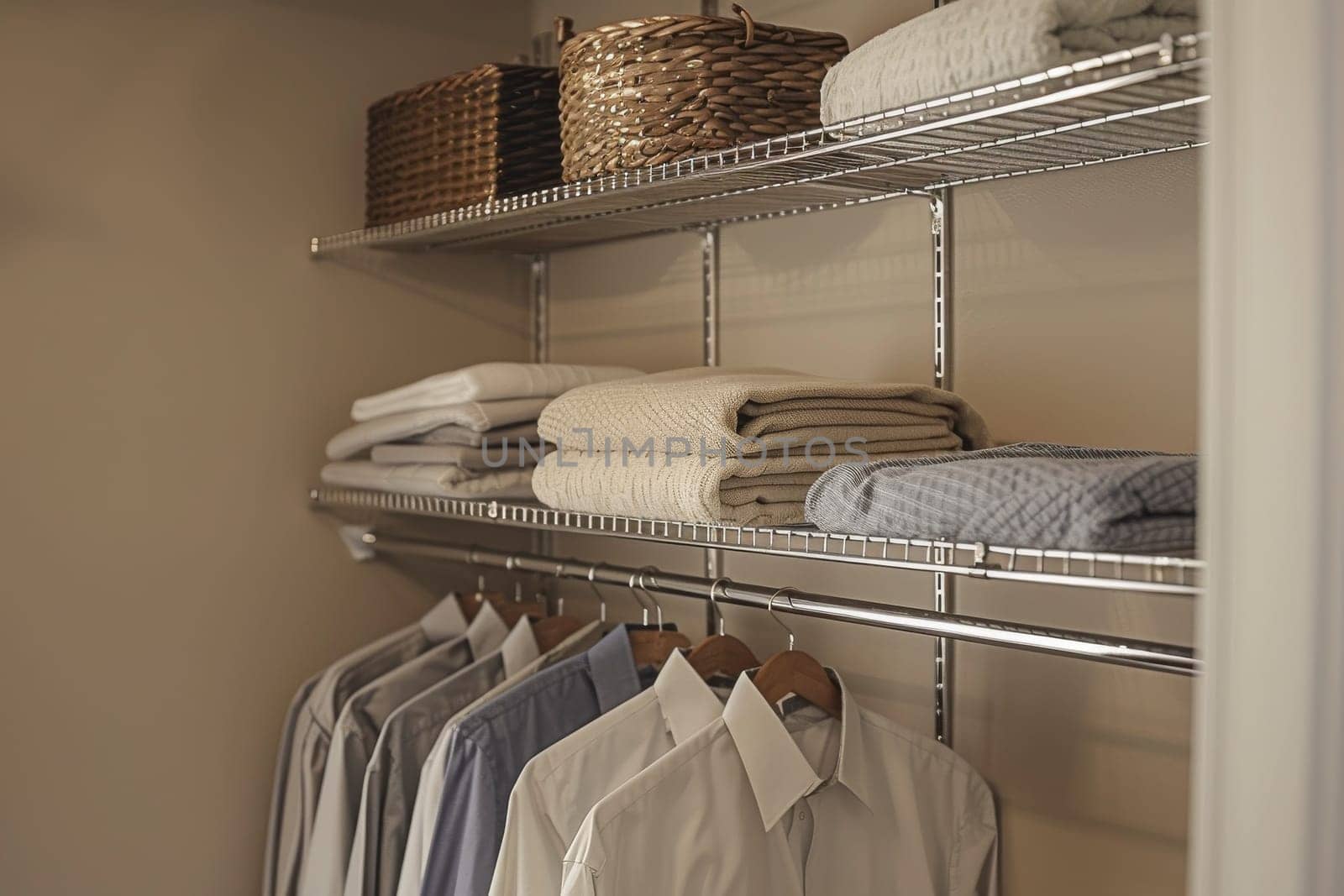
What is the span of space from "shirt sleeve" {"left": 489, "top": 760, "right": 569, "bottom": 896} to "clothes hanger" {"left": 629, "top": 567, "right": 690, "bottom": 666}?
263mm

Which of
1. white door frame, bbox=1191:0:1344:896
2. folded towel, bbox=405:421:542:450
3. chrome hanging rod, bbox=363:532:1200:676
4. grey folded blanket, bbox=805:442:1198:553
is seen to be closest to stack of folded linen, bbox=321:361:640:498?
folded towel, bbox=405:421:542:450

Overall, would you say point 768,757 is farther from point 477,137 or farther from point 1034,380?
point 477,137

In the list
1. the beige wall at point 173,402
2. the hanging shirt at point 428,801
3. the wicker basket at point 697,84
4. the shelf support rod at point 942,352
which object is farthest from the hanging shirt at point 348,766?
the wicker basket at point 697,84

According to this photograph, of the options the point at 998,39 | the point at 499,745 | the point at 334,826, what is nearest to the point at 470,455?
the point at 499,745

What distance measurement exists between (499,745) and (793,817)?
0.34 meters

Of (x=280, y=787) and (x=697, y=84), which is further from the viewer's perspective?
(x=280, y=787)

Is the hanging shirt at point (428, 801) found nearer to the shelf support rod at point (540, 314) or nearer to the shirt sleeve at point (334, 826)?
the shirt sleeve at point (334, 826)

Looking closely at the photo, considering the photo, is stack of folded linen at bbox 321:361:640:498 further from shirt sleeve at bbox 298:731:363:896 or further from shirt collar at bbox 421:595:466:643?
shirt sleeve at bbox 298:731:363:896

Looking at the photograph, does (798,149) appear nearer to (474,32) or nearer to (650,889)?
(650,889)

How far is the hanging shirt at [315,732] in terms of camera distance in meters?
1.65

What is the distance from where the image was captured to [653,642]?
1.45 meters

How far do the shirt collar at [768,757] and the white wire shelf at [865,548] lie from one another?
0.16 meters

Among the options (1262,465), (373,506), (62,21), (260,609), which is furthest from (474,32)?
(1262,465)

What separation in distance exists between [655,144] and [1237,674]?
90 centimetres
